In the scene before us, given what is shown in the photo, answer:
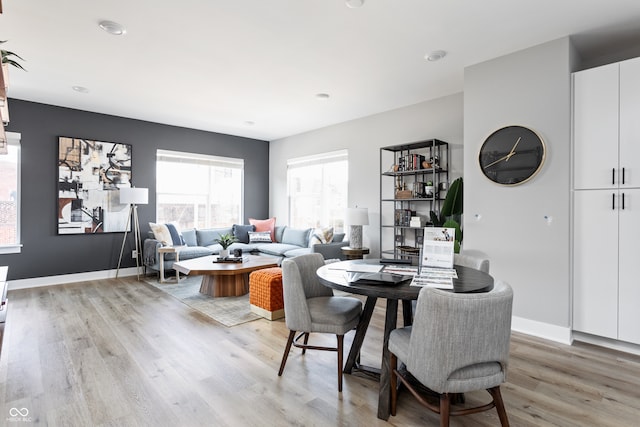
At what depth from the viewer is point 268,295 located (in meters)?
3.46

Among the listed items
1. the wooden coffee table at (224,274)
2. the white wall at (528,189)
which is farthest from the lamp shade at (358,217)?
the white wall at (528,189)

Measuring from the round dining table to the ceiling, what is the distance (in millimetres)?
1974

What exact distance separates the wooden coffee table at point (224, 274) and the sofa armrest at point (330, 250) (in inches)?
30.5

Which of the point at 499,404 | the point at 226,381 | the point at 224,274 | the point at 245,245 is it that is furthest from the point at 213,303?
the point at 499,404

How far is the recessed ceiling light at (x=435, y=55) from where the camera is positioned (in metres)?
3.23

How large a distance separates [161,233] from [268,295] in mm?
2858

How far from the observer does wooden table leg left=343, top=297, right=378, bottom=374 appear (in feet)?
7.46

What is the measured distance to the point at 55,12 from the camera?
2598mm

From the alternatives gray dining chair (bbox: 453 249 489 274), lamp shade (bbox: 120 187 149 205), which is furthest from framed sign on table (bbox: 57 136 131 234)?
gray dining chair (bbox: 453 249 489 274)

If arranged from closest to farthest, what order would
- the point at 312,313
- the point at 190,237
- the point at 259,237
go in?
1. the point at 312,313
2. the point at 190,237
3. the point at 259,237

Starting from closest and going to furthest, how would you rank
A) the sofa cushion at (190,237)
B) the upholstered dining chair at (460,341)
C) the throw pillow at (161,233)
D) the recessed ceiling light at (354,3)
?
the upholstered dining chair at (460,341)
the recessed ceiling light at (354,3)
the throw pillow at (161,233)
the sofa cushion at (190,237)

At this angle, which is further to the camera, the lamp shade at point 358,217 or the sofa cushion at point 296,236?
the sofa cushion at point 296,236

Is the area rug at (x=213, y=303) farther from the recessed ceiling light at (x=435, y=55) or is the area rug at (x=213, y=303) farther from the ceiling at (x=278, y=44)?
the recessed ceiling light at (x=435, y=55)

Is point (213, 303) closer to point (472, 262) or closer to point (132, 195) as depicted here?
point (132, 195)
